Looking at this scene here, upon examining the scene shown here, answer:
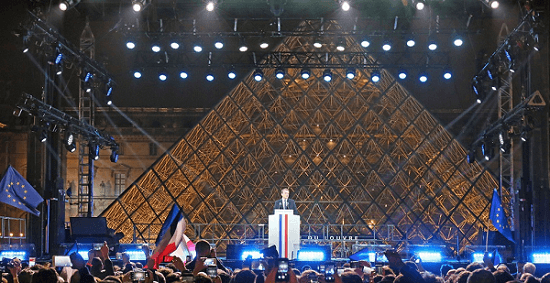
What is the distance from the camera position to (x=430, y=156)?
19062 mm

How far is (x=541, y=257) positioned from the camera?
1066 cm

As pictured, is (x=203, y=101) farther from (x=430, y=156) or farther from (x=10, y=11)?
(x=10, y=11)

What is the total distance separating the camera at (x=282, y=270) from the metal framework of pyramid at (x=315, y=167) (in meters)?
12.9

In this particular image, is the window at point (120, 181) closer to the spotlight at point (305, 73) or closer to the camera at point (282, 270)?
the spotlight at point (305, 73)

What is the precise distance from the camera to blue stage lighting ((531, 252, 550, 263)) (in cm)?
1063

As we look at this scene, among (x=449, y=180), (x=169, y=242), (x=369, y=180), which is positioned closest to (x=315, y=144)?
(x=369, y=180)

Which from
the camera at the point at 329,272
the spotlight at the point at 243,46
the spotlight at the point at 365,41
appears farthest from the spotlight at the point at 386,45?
the camera at the point at 329,272

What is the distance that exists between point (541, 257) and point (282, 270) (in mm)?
7162

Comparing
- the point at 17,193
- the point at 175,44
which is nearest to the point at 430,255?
the point at 175,44

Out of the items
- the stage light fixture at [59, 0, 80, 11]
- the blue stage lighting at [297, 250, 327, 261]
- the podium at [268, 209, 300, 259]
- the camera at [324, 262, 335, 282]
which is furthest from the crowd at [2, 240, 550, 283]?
the stage light fixture at [59, 0, 80, 11]

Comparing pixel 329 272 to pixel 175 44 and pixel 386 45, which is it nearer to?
pixel 386 45

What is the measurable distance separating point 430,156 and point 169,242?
11.7 meters

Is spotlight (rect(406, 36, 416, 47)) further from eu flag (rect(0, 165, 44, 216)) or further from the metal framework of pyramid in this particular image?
eu flag (rect(0, 165, 44, 216))

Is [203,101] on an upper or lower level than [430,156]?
upper
